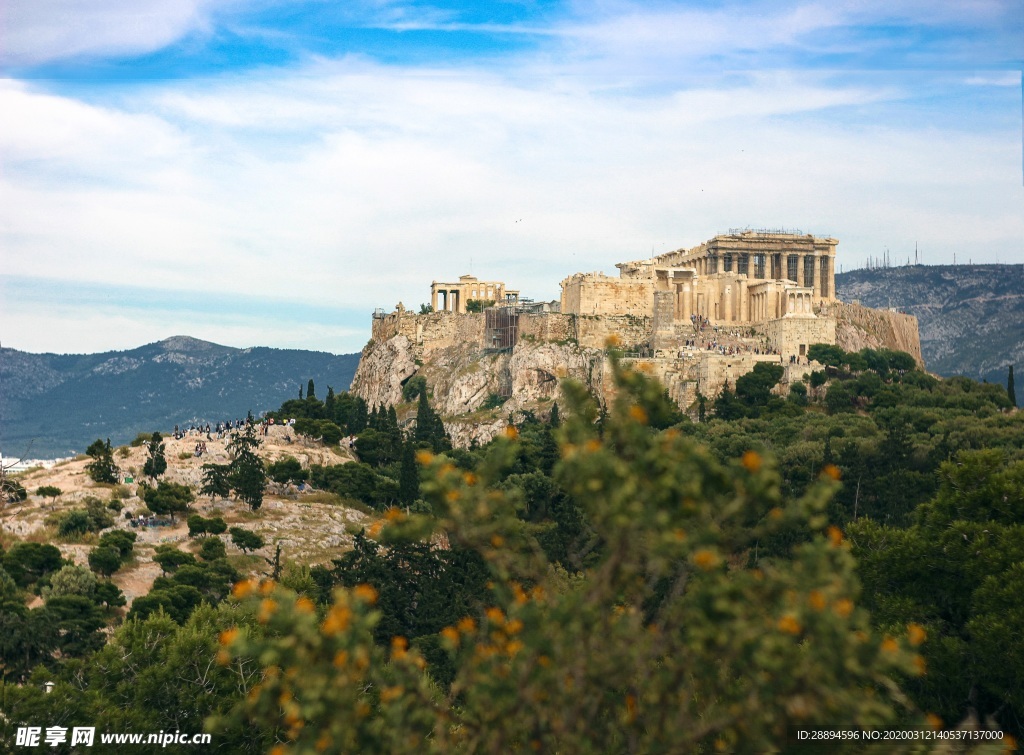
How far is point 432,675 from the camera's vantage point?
37.7 m

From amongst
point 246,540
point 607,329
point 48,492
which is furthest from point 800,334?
point 48,492

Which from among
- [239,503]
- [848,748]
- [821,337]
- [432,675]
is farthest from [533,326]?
[848,748]

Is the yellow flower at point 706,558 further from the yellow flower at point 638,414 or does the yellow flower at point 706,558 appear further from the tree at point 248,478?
the tree at point 248,478

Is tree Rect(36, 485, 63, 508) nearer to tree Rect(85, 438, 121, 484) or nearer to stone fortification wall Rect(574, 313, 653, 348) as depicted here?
tree Rect(85, 438, 121, 484)

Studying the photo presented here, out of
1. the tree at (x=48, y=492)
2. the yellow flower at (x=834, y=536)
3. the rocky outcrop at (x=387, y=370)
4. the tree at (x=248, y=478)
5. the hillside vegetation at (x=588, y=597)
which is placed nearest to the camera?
the hillside vegetation at (x=588, y=597)

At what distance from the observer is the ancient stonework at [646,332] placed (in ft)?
283

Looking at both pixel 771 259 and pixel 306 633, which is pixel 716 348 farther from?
pixel 306 633

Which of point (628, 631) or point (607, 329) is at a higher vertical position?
point (607, 329)

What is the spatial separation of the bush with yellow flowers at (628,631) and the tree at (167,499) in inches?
1807

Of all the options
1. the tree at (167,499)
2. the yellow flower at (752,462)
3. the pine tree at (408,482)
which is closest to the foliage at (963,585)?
the yellow flower at (752,462)

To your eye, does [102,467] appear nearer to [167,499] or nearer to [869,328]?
[167,499]

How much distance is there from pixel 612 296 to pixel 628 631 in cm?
8004

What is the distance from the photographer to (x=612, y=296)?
92562 millimetres

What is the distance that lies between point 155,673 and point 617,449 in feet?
71.7
